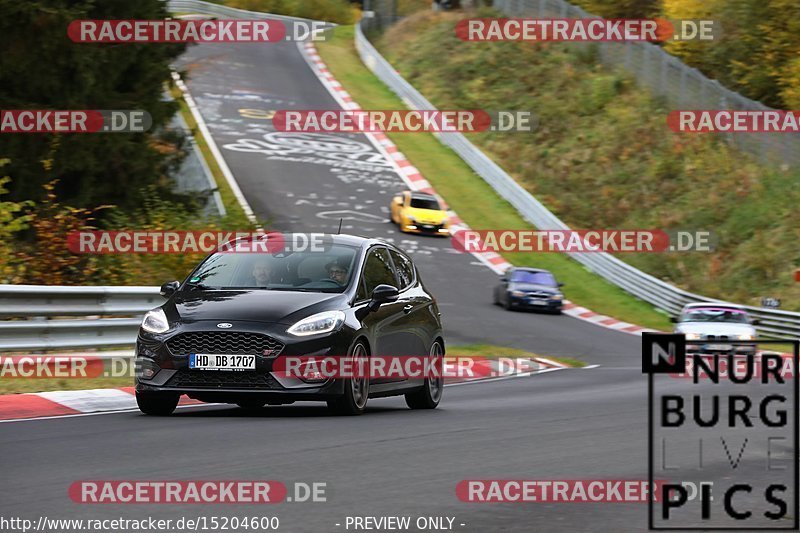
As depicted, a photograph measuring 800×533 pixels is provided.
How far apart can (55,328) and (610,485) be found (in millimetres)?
9448

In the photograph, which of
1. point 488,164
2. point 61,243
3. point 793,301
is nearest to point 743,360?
point 61,243

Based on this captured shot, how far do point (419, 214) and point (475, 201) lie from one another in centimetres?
503

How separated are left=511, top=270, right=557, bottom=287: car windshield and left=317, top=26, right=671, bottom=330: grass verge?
2137mm

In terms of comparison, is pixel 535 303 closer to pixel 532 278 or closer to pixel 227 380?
pixel 532 278

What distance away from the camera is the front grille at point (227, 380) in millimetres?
11422

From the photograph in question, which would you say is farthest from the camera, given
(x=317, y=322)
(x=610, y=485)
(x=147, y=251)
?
(x=147, y=251)

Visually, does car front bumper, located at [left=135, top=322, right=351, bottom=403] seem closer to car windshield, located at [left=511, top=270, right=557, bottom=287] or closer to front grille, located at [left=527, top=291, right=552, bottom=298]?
front grille, located at [left=527, top=291, right=552, bottom=298]

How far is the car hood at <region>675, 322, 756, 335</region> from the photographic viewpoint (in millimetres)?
26625

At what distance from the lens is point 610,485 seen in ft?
27.2

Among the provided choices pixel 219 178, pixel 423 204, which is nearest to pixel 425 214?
pixel 423 204

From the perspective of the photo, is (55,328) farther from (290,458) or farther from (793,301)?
(793,301)

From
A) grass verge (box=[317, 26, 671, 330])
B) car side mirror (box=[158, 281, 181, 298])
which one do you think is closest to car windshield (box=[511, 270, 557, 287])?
grass verge (box=[317, 26, 671, 330])

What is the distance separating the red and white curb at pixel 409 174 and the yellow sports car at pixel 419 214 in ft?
4.39

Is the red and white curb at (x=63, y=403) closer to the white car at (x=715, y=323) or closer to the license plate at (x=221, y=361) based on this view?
the license plate at (x=221, y=361)
